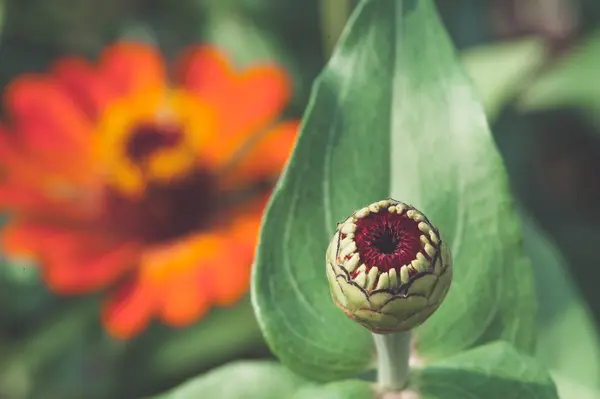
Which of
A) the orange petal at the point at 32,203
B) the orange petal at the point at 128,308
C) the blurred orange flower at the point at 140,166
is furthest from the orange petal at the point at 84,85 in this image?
the orange petal at the point at 128,308

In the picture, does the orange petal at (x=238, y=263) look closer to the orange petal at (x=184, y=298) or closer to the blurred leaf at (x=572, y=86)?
the orange petal at (x=184, y=298)

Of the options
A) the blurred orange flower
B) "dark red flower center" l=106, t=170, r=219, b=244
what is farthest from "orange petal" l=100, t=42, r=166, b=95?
"dark red flower center" l=106, t=170, r=219, b=244

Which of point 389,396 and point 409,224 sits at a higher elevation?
point 409,224

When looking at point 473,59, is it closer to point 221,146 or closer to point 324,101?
point 221,146

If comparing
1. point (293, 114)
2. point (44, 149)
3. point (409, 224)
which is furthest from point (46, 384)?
point (409, 224)

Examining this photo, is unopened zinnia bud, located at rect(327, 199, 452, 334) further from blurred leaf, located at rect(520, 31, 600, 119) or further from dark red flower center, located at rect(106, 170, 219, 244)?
blurred leaf, located at rect(520, 31, 600, 119)
